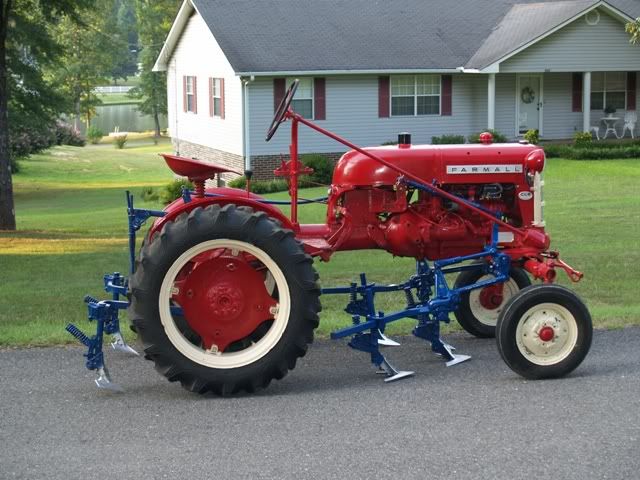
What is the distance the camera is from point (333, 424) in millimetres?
6129

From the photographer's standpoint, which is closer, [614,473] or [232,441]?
[614,473]

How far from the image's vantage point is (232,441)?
5840mm

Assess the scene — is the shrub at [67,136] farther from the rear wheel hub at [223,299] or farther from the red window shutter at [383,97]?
the rear wheel hub at [223,299]

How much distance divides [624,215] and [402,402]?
1420 centimetres

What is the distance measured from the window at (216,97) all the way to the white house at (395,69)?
0.14 feet

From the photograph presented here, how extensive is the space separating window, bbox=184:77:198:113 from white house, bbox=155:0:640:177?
74 mm

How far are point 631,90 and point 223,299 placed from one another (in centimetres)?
3314

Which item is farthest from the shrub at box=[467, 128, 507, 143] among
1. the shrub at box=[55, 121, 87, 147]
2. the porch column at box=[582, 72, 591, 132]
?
the shrub at box=[55, 121, 87, 147]

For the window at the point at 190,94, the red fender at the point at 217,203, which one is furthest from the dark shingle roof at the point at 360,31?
the red fender at the point at 217,203

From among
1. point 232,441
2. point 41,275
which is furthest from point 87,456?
point 41,275

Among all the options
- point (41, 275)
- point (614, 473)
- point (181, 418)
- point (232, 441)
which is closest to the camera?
point (614, 473)

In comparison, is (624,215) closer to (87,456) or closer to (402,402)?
(402,402)

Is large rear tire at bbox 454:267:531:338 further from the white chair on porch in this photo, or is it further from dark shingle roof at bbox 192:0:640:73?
the white chair on porch

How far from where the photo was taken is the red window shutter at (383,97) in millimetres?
34156
